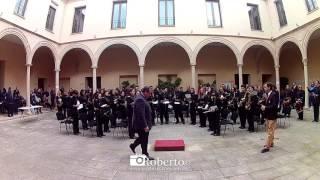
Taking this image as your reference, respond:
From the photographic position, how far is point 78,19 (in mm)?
20234

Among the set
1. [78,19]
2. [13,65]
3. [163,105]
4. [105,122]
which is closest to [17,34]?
[13,65]

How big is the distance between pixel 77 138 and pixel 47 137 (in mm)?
1080

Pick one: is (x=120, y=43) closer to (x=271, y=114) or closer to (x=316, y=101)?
(x=316, y=101)

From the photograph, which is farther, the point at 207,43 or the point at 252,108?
the point at 207,43

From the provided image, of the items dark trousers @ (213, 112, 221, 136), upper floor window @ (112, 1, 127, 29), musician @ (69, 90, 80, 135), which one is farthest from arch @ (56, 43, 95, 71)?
dark trousers @ (213, 112, 221, 136)

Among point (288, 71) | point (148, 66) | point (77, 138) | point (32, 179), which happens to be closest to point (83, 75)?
point (148, 66)

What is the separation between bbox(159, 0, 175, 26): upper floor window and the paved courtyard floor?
1013 centimetres

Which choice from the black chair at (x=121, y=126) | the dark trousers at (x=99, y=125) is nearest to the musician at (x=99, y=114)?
the dark trousers at (x=99, y=125)

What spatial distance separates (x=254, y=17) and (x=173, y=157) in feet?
51.9

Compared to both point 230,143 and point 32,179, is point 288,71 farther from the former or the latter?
point 32,179

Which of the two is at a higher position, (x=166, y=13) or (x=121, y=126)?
(x=166, y=13)

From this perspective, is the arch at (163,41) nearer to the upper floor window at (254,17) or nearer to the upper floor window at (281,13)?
the upper floor window at (254,17)

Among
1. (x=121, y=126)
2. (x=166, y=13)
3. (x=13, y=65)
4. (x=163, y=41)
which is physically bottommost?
(x=121, y=126)

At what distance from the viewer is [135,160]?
682 centimetres
